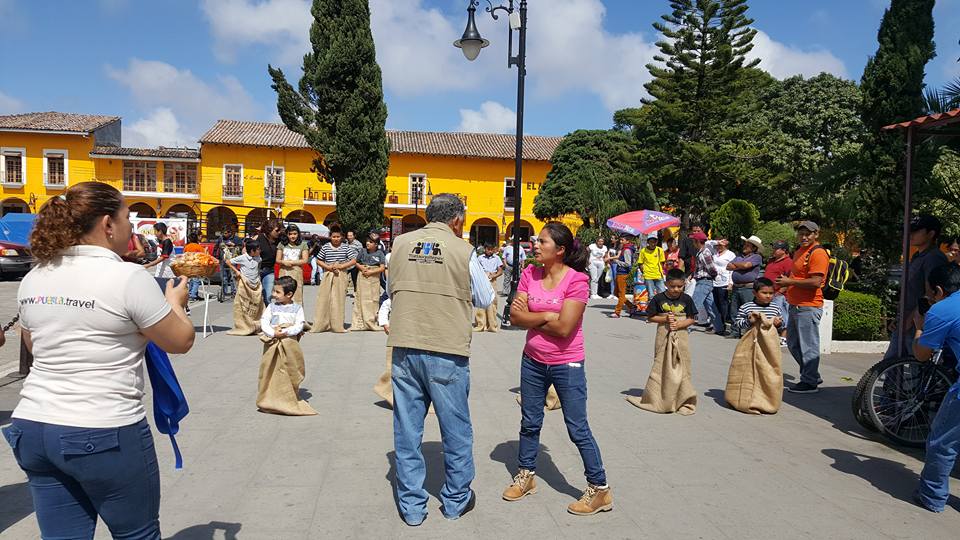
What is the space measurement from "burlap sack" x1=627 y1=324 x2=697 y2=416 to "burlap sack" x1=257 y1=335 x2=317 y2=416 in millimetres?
3139

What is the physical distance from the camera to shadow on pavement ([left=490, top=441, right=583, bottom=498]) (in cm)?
445

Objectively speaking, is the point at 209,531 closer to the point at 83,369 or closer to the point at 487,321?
the point at 83,369

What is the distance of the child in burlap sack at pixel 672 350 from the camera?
246 inches

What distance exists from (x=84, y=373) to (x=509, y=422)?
4.16 metres

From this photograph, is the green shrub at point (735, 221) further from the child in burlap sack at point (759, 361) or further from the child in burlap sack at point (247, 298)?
the child in burlap sack at point (759, 361)

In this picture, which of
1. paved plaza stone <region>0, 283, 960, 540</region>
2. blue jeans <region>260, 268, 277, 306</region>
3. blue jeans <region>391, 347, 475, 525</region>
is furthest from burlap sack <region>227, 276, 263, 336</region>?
blue jeans <region>391, 347, 475, 525</region>

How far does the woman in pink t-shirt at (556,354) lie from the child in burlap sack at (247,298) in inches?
297

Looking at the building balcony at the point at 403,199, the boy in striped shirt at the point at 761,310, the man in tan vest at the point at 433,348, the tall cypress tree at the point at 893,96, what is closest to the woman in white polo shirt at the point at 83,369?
the man in tan vest at the point at 433,348

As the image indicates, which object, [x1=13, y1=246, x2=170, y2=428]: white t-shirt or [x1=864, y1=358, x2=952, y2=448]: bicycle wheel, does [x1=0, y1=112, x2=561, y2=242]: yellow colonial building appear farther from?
[x1=13, y1=246, x2=170, y2=428]: white t-shirt

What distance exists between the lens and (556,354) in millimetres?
4109

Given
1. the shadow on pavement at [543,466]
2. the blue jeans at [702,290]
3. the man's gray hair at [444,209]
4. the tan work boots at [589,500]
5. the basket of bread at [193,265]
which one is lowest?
the shadow on pavement at [543,466]

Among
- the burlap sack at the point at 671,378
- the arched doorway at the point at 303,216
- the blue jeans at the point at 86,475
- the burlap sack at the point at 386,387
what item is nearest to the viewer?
the blue jeans at the point at 86,475

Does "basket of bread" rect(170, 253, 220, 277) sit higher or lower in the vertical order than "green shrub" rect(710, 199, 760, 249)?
lower

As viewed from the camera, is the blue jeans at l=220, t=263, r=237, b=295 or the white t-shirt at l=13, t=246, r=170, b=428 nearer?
the white t-shirt at l=13, t=246, r=170, b=428
